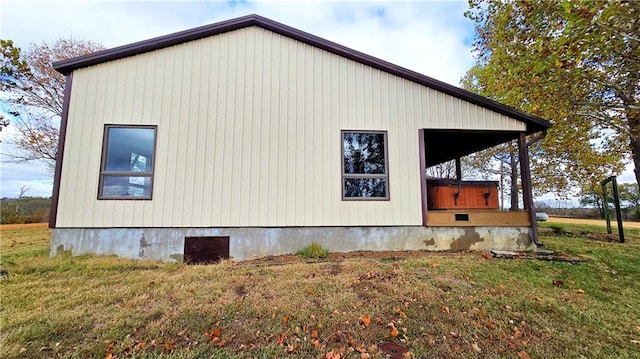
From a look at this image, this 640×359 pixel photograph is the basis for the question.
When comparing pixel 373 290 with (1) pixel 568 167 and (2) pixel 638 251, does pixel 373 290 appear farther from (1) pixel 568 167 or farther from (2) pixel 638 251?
(1) pixel 568 167

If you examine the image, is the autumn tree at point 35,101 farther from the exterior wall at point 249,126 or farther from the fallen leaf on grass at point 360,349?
the fallen leaf on grass at point 360,349

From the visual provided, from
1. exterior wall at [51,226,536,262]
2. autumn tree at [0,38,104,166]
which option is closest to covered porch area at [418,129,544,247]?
exterior wall at [51,226,536,262]

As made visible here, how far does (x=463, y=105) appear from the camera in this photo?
659 cm

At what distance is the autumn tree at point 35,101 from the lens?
12.6m

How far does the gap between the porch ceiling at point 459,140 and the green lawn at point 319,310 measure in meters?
3.26

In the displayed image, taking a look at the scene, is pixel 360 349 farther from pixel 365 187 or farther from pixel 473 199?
pixel 473 199

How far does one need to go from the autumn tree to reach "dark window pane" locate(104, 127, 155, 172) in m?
11.1

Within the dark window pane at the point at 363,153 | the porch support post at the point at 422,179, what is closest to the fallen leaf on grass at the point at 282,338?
the dark window pane at the point at 363,153

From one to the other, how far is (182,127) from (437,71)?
18.2m

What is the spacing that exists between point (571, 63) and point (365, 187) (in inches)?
177

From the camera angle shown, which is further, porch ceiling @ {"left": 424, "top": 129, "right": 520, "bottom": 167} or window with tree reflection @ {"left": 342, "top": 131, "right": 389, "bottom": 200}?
porch ceiling @ {"left": 424, "top": 129, "right": 520, "bottom": 167}

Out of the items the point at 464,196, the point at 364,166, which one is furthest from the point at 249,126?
the point at 464,196

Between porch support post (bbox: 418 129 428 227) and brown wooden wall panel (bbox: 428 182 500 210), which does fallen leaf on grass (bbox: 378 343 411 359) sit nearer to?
porch support post (bbox: 418 129 428 227)

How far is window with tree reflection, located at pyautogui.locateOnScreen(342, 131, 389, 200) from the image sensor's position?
247 inches
